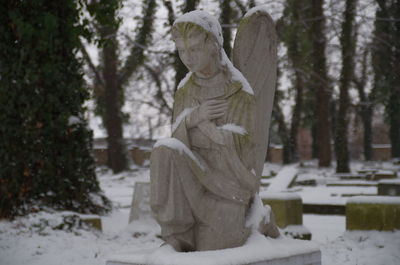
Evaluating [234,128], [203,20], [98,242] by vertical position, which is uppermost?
[203,20]

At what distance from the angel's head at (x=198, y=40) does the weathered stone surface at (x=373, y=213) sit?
426cm

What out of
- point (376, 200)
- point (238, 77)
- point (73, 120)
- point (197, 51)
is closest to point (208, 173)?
point (238, 77)

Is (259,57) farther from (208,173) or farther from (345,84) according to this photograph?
(345,84)

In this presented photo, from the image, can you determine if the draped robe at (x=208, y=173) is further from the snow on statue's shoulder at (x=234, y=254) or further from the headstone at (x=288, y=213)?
the headstone at (x=288, y=213)

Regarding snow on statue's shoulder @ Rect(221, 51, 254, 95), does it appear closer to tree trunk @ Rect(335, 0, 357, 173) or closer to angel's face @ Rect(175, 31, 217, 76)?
angel's face @ Rect(175, 31, 217, 76)

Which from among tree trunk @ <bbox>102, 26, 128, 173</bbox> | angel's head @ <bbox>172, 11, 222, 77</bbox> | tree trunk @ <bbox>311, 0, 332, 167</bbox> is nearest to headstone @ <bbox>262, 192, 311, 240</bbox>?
angel's head @ <bbox>172, 11, 222, 77</bbox>

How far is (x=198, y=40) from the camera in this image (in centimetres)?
372

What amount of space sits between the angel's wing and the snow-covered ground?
2.48 meters

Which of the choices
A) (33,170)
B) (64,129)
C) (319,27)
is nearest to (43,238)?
(33,170)

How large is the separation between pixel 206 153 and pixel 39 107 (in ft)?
16.6

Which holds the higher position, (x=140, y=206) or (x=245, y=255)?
(x=245, y=255)

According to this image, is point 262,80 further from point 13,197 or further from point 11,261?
point 13,197

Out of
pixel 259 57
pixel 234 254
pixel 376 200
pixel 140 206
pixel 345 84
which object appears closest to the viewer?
pixel 234 254

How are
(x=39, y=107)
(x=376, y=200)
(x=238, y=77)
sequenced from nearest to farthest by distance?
(x=238, y=77) → (x=376, y=200) → (x=39, y=107)
